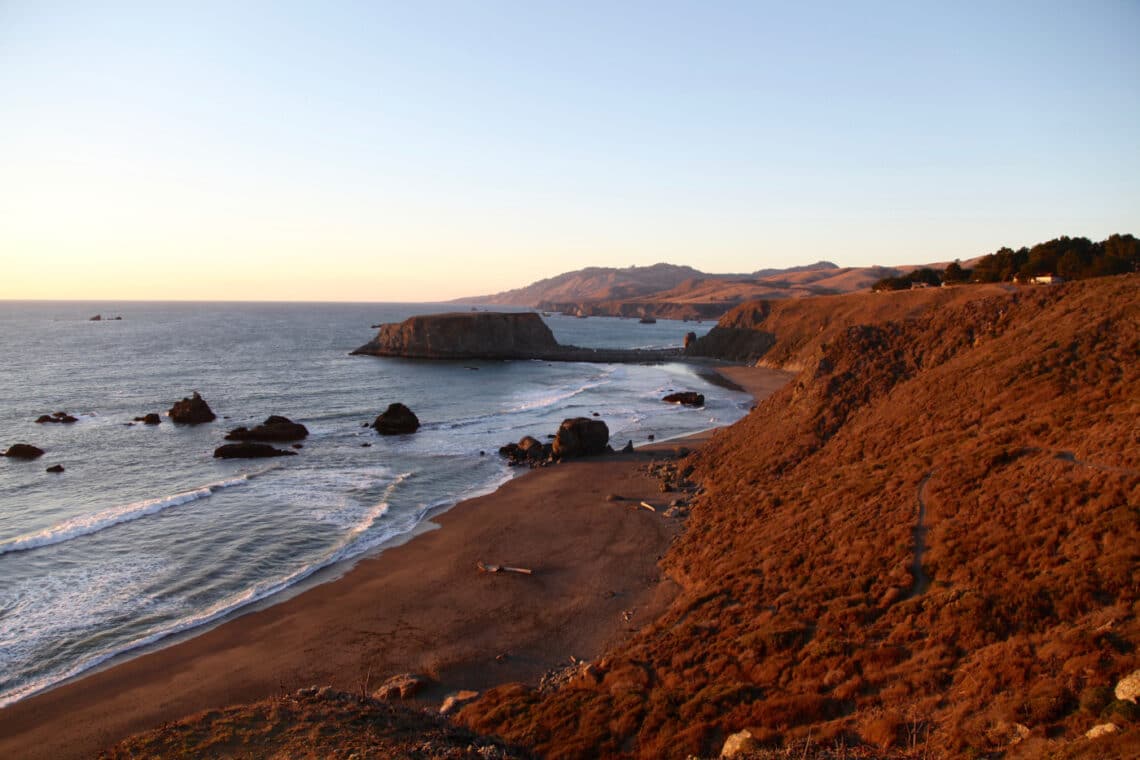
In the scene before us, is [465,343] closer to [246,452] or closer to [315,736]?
[246,452]

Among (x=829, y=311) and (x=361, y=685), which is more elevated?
(x=829, y=311)

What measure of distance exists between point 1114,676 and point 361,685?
15.6m

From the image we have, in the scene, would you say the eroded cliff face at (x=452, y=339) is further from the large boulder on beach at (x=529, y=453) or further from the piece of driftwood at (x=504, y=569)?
the piece of driftwood at (x=504, y=569)

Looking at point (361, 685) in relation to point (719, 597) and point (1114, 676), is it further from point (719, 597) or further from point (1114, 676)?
point (1114, 676)

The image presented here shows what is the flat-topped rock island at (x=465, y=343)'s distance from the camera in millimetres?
111250

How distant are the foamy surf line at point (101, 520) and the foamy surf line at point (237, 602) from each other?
9.74 meters

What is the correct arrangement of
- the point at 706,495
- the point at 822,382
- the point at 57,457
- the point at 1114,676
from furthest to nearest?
1. the point at 57,457
2. the point at 822,382
3. the point at 706,495
4. the point at 1114,676

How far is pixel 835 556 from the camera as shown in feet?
57.5

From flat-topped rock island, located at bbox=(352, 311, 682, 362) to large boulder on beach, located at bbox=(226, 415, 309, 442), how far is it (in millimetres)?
62658

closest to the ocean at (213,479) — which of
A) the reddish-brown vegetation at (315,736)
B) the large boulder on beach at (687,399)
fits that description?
the large boulder on beach at (687,399)

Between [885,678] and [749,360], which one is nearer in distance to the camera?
[885,678]

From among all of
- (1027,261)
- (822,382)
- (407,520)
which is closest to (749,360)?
(1027,261)

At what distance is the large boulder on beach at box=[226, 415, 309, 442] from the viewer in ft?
152

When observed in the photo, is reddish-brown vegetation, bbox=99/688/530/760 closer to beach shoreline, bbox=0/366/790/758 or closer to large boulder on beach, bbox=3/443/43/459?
beach shoreline, bbox=0/366/790/758
